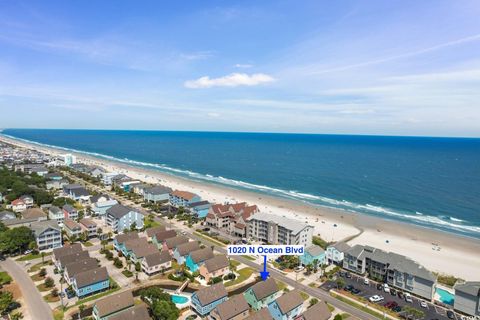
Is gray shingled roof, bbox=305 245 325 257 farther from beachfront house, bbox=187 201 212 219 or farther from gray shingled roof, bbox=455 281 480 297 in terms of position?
beachfront house, bbox=187 201 212 219

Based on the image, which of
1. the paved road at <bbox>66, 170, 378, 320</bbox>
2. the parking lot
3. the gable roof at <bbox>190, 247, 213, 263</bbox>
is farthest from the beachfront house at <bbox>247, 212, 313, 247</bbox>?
the gable roof at <bbox>190, 247, 213, 263</bbox>

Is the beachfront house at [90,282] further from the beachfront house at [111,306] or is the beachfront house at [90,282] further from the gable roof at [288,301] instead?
the gable roof at [288,301]

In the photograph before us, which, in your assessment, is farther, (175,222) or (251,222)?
(175,222)

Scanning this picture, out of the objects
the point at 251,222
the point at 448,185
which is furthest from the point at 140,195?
the point at 448,185

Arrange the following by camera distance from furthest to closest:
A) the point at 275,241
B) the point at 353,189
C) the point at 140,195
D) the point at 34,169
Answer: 1. the point at 34,169
2. the point at 353,189
3. the point at 140,195
4. the point at 275,241

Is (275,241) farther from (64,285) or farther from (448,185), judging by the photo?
(448,185)

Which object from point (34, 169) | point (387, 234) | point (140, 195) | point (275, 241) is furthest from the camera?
point (34, 169)
